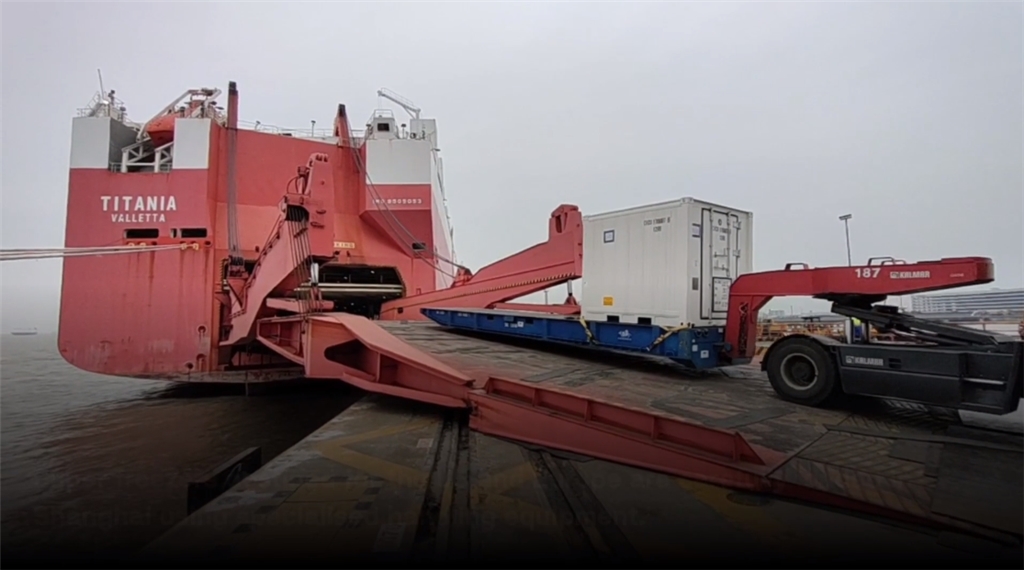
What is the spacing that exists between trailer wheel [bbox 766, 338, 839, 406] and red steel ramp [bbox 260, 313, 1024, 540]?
0.17m

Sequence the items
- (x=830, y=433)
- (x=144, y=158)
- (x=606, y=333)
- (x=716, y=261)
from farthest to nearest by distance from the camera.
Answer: (x=144, y=158)
(x=606, y=333)
(x=716, y=261)
(x=830, y=433)

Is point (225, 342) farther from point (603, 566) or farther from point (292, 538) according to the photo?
point (603, 566)

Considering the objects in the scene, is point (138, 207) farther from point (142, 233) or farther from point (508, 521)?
point (508, 521)

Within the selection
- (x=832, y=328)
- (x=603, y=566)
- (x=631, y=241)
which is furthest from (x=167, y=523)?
(x=832, y=328)

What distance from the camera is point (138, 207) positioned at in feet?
35.4

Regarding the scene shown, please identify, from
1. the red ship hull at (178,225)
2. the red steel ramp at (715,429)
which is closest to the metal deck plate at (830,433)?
the red steel ramp at (715,429)

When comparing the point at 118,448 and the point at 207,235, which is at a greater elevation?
the point at 207,235

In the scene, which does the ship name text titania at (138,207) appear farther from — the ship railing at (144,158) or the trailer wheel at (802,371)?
the trailer wheel at (802,371)

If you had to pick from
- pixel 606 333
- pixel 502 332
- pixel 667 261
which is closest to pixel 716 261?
pixel 667 261

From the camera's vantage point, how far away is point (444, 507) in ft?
9.15

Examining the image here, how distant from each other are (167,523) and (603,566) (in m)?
4.63

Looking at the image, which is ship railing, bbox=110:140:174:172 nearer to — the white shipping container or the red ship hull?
the red ship hull

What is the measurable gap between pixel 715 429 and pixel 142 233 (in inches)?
524

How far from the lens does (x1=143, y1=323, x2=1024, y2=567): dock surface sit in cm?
228
